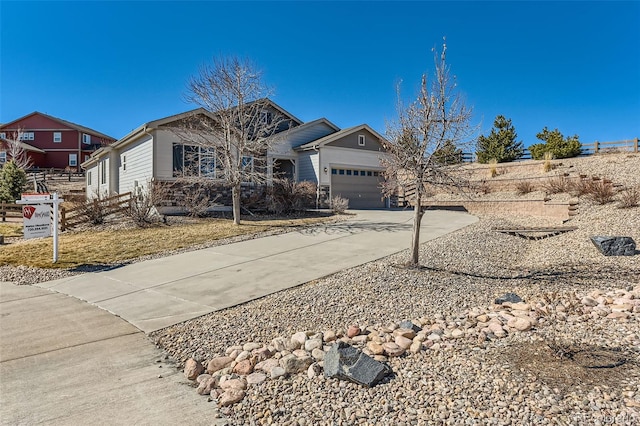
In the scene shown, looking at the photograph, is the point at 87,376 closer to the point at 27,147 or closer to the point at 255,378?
the point at 255,378

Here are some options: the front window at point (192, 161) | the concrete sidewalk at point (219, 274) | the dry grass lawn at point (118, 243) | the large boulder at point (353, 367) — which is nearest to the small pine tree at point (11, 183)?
the dry grass lawn at point (118, 243)

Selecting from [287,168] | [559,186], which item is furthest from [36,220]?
[559,186]

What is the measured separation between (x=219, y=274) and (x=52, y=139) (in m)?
44.5

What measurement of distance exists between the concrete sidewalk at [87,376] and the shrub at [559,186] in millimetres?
17508

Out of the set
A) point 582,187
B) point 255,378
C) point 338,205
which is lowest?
point 255,378

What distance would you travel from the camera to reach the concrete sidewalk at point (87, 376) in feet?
10.4

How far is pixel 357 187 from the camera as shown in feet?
74.1

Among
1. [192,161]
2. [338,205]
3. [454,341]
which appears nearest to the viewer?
[454,341]

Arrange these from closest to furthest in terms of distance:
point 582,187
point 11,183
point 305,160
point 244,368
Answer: point 244,368
point 582,187
point 305,160
point 11,183

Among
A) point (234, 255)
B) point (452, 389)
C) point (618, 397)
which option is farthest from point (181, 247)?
point (618, 397)

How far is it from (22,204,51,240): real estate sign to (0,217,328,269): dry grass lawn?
0.71 metres

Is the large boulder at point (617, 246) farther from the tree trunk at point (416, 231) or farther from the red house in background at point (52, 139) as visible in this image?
the red house in background at point (52, 139)

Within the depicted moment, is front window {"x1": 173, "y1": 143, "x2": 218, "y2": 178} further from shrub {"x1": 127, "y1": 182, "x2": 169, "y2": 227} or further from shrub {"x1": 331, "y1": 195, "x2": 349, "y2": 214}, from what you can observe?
shrub {"x1": 331, "y1": 195, "x2": 349, "y2": 214}

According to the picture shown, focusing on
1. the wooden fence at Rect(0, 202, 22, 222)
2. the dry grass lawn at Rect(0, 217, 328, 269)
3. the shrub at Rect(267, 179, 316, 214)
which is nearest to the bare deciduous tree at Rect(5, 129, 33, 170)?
the wooden fence at Rect(0, 202, 22, 222)
